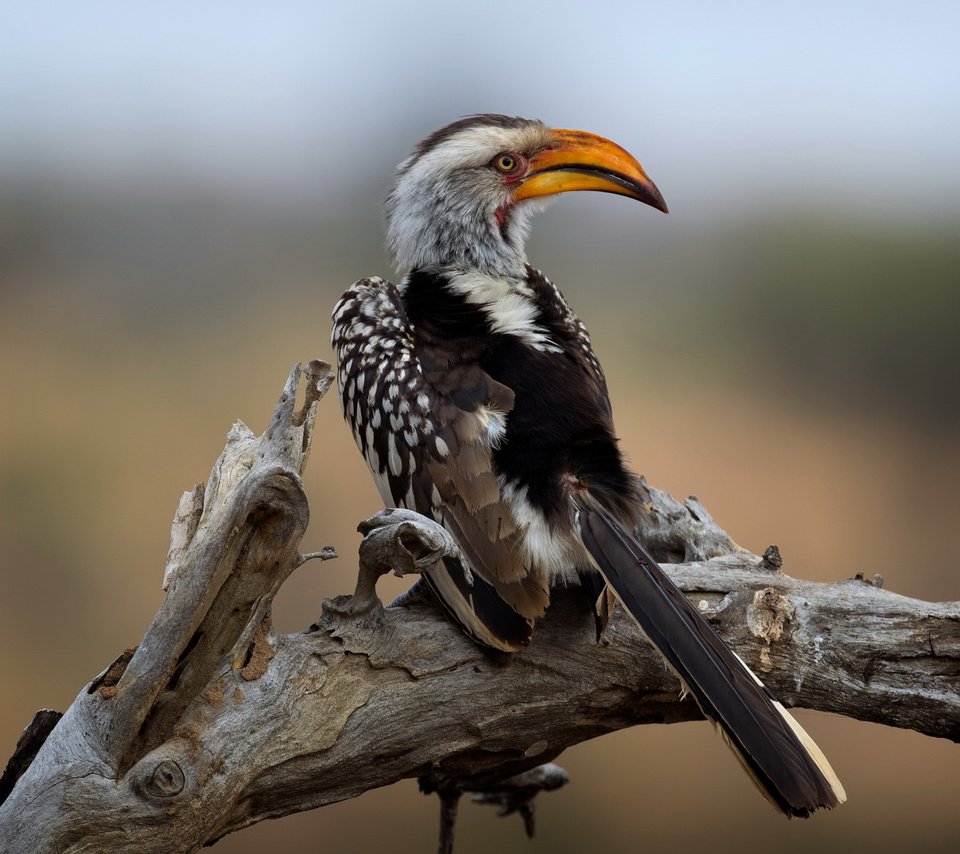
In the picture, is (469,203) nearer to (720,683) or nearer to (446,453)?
(446,453)

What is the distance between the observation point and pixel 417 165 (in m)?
2.82

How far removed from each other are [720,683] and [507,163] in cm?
152

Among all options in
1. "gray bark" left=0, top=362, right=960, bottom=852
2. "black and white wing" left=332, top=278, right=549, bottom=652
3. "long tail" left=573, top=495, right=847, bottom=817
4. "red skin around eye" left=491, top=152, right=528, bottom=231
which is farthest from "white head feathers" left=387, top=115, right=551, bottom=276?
"long tail" left=573, top=495, right=847, bottom=817

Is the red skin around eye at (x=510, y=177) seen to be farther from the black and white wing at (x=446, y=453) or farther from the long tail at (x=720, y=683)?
the long tail at (x=720, y=683)

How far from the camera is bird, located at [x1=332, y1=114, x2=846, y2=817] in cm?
193

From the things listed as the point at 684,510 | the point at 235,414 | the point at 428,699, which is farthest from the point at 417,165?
the point at 235,414

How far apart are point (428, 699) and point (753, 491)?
515 centimetres

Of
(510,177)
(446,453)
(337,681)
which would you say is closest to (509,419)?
(446,453)

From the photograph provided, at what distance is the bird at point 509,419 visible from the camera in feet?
6.34

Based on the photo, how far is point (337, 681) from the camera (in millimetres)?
2143

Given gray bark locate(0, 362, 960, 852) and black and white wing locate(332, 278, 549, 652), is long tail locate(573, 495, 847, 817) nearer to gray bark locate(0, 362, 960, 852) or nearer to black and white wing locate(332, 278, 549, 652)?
black and white wing locate(332, 278, 549, 652)

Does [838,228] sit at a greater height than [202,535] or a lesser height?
greater

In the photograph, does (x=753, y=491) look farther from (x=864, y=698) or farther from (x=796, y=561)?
(x=864, y=698)

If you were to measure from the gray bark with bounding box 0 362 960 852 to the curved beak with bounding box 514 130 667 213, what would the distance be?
3.17 ft
